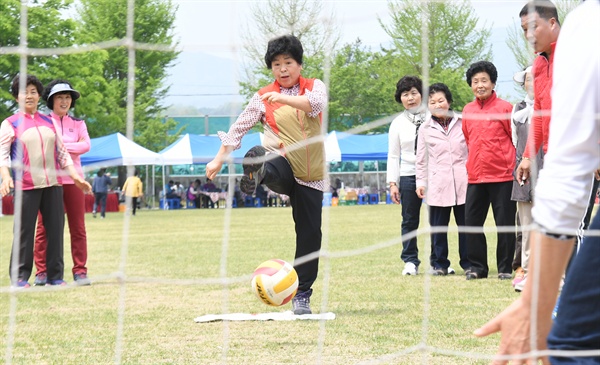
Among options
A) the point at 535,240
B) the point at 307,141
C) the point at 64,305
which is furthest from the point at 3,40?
the point at 535,240

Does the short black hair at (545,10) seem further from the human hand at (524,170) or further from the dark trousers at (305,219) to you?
the dark trousers at (305,219)

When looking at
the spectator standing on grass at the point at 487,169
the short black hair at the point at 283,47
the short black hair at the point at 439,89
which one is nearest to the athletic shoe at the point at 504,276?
the spectator standing on grass at the point at 487,169

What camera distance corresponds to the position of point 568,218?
6.97ft

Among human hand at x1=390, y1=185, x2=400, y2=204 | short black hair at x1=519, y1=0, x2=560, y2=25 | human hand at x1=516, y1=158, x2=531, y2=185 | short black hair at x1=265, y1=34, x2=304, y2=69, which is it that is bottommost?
human hand at x1=390, y1=185, x2=400, y2=204

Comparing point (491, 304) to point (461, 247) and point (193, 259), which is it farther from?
point (193, 259)

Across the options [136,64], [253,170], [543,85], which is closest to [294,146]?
[253,170]

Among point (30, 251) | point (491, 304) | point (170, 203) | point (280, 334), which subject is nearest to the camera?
point (280, 334)

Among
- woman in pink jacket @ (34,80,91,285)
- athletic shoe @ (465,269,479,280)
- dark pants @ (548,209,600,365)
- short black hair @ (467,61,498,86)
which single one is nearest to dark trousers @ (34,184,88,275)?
woman in pink jacket @ (34,80,91,285)

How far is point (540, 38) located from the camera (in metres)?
4.48

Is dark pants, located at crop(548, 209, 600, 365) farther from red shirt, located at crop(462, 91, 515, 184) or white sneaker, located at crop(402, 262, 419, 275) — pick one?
white sneaker, located at crop(402, 262, 419, 275)

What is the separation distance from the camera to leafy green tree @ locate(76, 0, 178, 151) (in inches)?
538

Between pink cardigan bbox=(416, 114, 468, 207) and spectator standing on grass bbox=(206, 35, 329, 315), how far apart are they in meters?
2.36

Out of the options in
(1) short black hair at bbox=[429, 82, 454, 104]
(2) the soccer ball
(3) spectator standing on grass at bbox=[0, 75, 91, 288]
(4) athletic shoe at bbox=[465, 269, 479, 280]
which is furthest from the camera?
(1) short black hair at bbox=[429, 82, 454, 104]

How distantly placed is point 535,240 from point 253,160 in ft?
9.26
